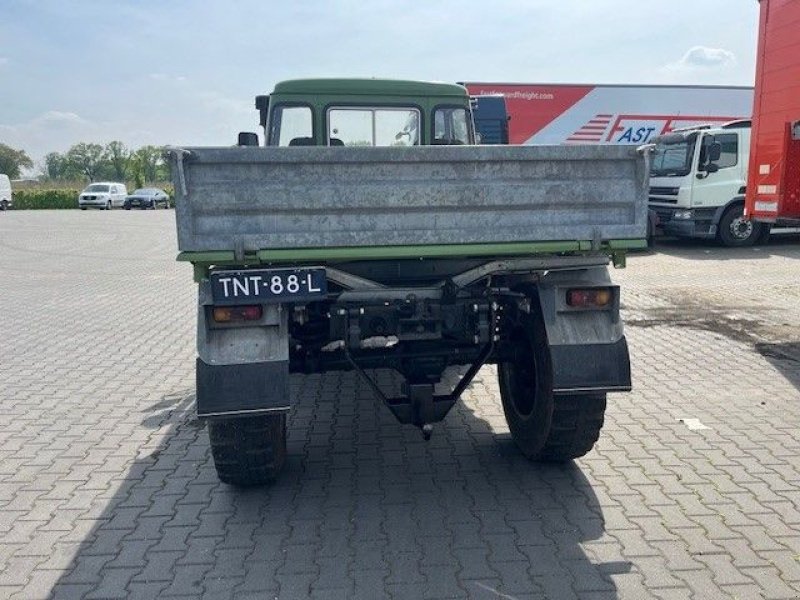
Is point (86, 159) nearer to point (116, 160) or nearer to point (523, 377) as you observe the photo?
point (116, 160)

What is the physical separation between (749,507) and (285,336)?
2641 millimetres

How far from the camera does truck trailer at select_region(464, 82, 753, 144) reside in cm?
1775

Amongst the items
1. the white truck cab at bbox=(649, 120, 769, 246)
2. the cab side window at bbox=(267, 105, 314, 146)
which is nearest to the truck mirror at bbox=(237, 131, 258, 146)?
the cab side window at bbox=(267, 105, 314, 146)

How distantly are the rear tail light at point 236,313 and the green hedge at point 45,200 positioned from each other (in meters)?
50.3

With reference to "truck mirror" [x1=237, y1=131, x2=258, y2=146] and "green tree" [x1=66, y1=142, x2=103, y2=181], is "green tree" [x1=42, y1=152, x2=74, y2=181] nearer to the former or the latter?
"green tree" [x1=66, y1=142, x2=103, y2=181]

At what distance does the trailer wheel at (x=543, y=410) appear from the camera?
4.17 meters

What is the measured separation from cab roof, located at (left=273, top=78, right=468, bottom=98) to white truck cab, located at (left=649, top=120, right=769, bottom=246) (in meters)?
9.92

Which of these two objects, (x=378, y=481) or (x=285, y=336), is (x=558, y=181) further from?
(x=378, y=481)

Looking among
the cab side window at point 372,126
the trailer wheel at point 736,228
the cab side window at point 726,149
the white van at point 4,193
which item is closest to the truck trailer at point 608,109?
the cab side window at point 726,149

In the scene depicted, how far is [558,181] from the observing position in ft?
12.2

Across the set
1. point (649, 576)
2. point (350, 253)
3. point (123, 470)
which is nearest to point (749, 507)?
point (649, 576)

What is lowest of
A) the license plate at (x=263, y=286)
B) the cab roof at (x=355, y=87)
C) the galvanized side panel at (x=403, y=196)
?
the license plate at (x=263, y=286)

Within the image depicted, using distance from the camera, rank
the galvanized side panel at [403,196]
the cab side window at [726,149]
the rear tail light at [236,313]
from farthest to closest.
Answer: the cab side window at [726,149]
the rear tail light at [236,313]
the galvanized side panel at [403,196]

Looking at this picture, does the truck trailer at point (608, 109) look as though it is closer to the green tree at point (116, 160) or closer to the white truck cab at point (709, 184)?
the white truck cab at point (709, 184)
